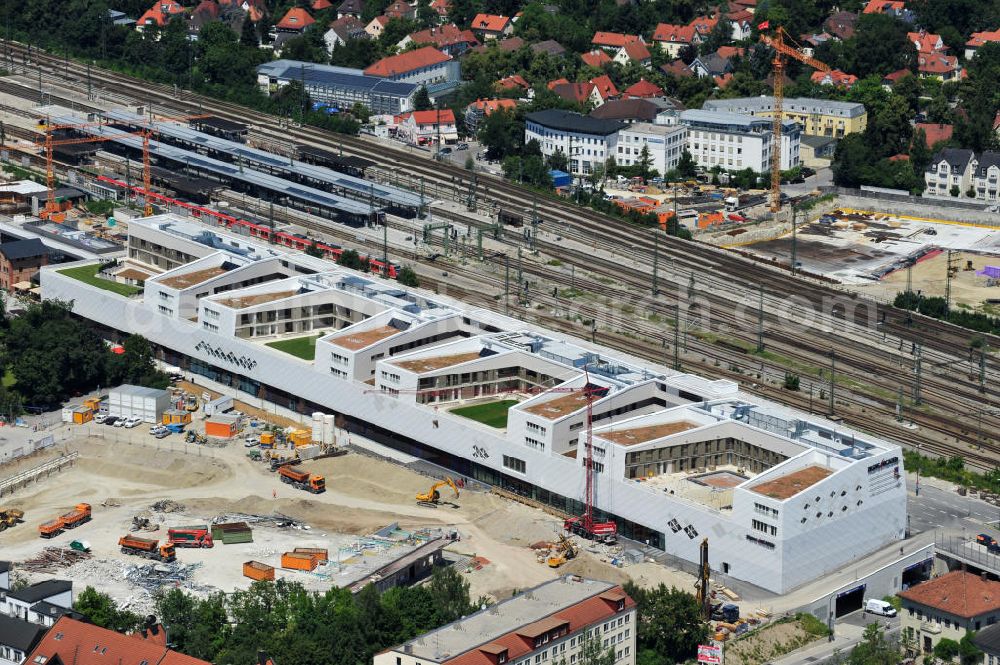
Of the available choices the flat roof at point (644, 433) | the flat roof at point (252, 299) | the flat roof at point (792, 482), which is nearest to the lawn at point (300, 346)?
the flat roof at point (252, 299)

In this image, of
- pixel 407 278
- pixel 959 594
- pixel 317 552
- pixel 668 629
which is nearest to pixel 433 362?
pixel 317 552

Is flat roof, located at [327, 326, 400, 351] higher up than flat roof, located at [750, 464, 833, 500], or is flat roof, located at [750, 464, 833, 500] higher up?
flat roof, located at [327, 326, 400, 351]

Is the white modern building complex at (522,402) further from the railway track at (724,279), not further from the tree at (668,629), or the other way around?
the railway track at (724,279)

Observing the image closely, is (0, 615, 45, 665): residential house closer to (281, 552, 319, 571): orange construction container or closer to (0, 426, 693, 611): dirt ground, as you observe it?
(0, 426, 693, 611): dirt ground

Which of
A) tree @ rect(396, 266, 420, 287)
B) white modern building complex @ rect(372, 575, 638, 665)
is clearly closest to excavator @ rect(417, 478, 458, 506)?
white modern building complex @ rect(372, 575, 638, 665)

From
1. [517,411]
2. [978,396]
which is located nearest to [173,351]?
[517,411]

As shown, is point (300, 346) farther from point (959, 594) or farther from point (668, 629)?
point (959, 594)

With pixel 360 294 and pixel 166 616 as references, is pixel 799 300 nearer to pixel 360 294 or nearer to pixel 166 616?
pixel 360 294
